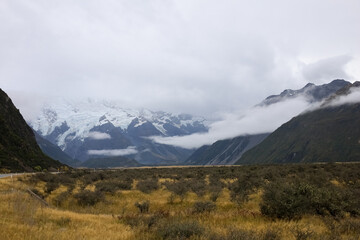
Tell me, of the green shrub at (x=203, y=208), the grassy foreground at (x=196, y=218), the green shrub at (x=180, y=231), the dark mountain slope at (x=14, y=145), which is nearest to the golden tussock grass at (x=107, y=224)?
the grassy foreground at (x=196, y=218)

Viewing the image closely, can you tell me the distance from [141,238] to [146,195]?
17.7 m

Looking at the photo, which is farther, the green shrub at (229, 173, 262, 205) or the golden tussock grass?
the green shrub at (229, 173, 262, 205)

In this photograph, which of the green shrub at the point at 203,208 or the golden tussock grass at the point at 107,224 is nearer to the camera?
the golden tussock grass at the point at 107,224

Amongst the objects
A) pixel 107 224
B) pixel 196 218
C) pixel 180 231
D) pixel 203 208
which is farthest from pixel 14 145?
pixel 180 231

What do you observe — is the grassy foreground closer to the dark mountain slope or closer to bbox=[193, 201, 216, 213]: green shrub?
bbox=[193, 201, 216, 213]: green shrub

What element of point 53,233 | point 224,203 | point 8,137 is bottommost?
point 224,203

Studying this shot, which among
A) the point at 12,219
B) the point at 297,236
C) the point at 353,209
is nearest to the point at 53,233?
the point at 12,219

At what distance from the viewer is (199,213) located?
15.4 metres

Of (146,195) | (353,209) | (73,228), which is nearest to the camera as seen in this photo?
(73,228)

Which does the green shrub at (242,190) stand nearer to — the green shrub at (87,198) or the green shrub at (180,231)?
the green shrub at (87,198)

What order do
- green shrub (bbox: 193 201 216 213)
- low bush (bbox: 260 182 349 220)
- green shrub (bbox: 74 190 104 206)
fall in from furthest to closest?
green shrub (bbox: 74 190 104 206) → green shrub (bbox: 193 201 216 213) → low bush (bbox: 260 182 349 220)

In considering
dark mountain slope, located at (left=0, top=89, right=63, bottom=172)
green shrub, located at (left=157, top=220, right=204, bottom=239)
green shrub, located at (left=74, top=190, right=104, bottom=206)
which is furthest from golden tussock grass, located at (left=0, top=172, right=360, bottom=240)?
dark mountain slope, located at (left=0, top=89, right=63, bottom=172)

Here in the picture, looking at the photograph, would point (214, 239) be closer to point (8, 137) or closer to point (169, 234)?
point (169, 234)

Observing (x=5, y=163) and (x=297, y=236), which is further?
(x=5, y=163)
